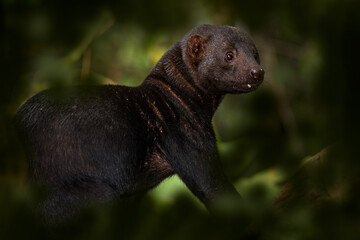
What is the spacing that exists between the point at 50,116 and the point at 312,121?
1.33 meters

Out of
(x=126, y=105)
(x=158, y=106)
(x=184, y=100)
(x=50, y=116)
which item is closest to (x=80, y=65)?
(x=50, y=116)

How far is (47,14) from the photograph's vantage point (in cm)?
36

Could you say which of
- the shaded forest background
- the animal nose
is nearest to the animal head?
the animal nose

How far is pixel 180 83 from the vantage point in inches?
99.9

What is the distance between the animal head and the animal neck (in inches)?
1.6

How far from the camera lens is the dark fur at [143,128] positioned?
1.49m

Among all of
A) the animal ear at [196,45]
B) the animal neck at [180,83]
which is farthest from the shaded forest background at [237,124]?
the animal ear at [196,45]

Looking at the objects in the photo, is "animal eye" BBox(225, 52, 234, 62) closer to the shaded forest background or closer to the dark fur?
the dark fur

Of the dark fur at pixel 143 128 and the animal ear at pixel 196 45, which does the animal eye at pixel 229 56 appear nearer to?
the dark fur at pixel 143 128

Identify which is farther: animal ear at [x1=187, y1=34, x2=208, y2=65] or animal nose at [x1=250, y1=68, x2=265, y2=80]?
animal ear at [x1=187, y1=34, x2=208, y2=65]

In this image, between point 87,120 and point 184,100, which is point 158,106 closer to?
point 184,100

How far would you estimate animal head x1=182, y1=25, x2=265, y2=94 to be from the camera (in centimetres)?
237

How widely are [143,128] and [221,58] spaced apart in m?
0.77

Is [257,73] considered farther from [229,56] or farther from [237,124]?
[237,124]
